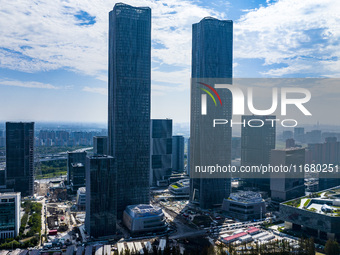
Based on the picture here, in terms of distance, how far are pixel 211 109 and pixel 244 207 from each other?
31.0ft

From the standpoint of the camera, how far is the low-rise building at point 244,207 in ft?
87.5

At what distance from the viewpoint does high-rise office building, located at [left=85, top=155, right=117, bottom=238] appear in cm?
2153

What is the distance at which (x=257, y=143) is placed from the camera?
39406 mm

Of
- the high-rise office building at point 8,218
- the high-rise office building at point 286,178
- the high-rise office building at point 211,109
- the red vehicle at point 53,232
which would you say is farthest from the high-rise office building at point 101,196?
the high-rise office building at point 286,178

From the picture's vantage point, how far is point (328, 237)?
21.6 metres

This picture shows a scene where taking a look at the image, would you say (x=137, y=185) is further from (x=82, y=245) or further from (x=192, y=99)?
(x=192, y=99)

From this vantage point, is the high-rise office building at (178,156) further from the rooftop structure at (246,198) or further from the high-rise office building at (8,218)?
the high-rise office building at (8,218)

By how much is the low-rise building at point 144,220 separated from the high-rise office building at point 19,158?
16961 millimetres

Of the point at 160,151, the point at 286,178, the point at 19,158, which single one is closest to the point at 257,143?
the point at 286,178

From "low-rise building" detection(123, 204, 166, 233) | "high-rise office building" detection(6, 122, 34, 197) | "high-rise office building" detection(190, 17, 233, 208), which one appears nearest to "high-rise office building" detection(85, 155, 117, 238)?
"low-rise building" detection(123, 204, 166, 233)

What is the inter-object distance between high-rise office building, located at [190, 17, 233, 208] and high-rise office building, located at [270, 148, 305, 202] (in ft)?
17.6

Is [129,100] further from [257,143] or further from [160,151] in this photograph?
[257,143]

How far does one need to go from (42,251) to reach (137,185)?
9255 millimetres

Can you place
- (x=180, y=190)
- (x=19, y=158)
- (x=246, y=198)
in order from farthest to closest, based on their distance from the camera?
(x=19, y=158)
(x=180, y=190)
(x=246, y=198)
